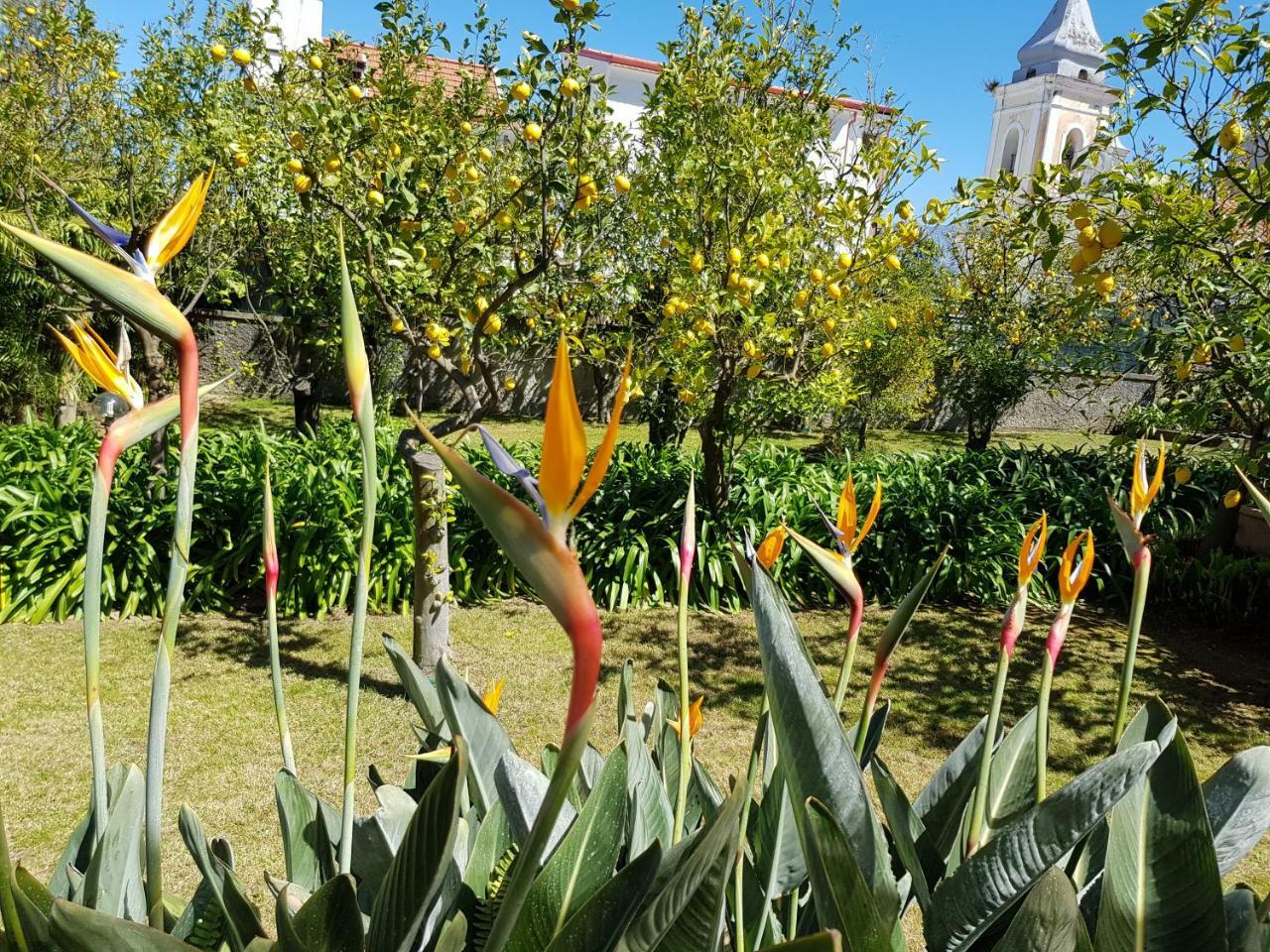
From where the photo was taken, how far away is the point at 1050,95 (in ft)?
131

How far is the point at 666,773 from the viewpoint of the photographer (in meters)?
1.38

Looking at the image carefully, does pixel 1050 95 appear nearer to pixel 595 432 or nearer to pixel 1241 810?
pixel 595 432

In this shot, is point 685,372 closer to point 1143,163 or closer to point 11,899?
point 1143,163

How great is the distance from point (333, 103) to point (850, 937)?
12.1 feet

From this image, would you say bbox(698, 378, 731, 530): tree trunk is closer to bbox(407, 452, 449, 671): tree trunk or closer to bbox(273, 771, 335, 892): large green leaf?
bbox(407, 452, 449, 671): tree trunk

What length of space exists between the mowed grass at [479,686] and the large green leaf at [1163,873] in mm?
2261

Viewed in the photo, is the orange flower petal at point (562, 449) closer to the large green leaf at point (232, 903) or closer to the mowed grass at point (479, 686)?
the large green leaf at point (232, 903)

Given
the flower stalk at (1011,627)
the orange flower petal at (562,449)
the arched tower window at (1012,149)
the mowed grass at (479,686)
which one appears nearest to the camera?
the orange flower petal at (562,449)

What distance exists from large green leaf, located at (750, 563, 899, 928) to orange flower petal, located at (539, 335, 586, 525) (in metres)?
0.38

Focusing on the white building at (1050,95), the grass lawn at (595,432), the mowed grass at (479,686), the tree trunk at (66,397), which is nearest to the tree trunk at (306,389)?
the grass lawn at (595,432)

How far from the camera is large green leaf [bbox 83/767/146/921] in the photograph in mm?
895

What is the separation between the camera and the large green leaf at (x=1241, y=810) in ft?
3.48

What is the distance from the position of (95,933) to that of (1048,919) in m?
0.81

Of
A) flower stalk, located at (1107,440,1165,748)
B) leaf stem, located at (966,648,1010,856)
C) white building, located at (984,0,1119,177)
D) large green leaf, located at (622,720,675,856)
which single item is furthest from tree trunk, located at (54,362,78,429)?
white building, located at (984,0,1119,177)
